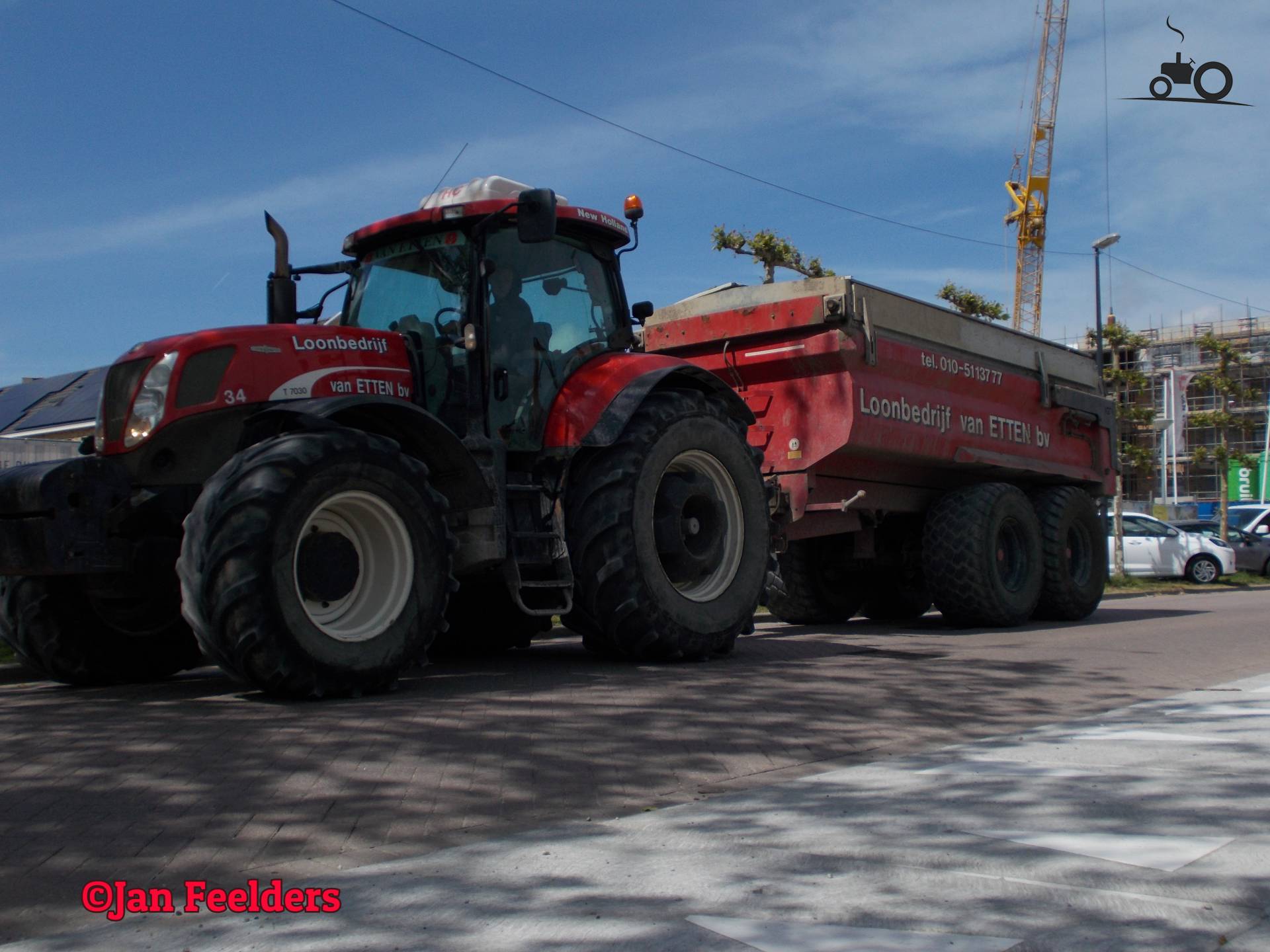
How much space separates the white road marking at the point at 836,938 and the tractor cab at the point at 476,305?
477 centimetres

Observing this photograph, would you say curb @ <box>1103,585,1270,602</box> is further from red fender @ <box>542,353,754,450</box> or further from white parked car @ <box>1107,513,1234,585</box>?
red fender @ <box>542,353,754,450</box>

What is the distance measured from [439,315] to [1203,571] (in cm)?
2363

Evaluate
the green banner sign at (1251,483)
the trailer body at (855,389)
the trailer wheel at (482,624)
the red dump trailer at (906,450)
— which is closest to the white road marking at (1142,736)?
the red dump trailer at (906,450)

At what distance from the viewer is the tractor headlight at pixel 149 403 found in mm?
6371

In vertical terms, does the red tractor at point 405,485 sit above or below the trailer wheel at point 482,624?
above

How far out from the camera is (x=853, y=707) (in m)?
6.36

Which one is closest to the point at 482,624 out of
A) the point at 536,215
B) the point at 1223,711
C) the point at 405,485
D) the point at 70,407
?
the point at 405,485

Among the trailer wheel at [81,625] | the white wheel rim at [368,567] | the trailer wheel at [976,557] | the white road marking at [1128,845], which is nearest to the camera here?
the white road marking at [1128,845]

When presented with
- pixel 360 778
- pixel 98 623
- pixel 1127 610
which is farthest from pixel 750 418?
pixel 1127 610

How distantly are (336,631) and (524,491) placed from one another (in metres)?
1.72

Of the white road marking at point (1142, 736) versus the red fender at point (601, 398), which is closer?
the white road marking at point (1142, 736)

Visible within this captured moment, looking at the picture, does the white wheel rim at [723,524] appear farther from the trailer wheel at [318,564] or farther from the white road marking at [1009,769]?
the white road marking at [1009,769]

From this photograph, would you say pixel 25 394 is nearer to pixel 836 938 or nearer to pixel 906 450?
pixel 906 450

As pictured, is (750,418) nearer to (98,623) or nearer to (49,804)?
(98,623)
